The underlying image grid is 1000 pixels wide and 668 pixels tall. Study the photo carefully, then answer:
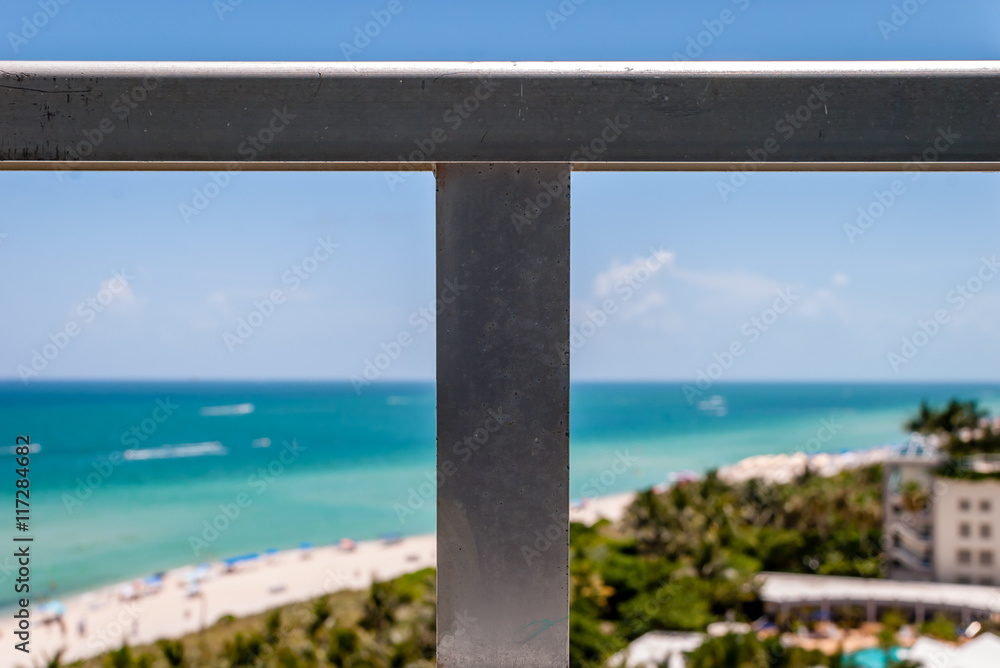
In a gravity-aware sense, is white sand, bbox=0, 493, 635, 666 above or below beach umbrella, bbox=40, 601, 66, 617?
below

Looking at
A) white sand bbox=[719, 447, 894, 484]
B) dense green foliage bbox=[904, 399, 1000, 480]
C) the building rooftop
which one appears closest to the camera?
Answer: the building rooftop

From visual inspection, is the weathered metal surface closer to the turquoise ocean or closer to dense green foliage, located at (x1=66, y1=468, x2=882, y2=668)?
dense green foliage, located at (x1=66, y1=468, x2=882, y2=668)

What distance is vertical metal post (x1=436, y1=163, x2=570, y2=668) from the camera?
1838 millimetres

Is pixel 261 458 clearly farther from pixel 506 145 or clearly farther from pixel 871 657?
pixel 506 145

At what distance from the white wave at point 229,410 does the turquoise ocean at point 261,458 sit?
27 cm

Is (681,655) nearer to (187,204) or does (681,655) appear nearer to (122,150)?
(187,204)

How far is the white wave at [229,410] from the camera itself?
8144 centimetres

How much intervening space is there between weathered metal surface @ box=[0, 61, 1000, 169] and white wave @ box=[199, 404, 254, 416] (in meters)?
84.9

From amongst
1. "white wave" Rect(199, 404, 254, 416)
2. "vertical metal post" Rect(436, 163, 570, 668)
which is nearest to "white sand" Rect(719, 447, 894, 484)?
"vertical metal post" Rect(436, 163, 570, 668)

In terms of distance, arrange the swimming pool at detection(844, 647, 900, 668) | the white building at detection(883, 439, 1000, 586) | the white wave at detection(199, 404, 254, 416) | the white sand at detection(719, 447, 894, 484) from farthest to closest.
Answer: the white wave at detection(199, 404, 254, 416) < the white sand at detection(719, 447, 894, 484) < the white building at detection(883, 439, 1000, 586) < the swimming pool at detection(844, 647, 900, 668)

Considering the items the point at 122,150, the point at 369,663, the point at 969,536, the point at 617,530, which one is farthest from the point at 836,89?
the point at 617,530

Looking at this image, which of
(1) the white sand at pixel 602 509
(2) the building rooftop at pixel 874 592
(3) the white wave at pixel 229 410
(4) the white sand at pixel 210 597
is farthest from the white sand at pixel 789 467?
(3) the white wave at pixel 229 410

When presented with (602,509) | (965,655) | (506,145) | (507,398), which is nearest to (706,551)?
(965,655)

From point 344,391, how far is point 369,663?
106 m
